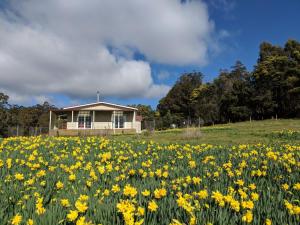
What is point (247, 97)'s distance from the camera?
4484cm

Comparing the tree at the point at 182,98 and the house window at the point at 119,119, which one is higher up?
the tree at the point at 182,98

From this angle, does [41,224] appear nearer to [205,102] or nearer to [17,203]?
[17,203]

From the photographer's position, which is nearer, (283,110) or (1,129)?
(1,129)

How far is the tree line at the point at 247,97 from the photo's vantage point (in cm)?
4038

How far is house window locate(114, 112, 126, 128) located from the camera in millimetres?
35031

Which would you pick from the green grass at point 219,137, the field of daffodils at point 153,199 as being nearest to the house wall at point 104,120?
the green grass at point 219,137

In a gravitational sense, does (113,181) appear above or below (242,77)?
below

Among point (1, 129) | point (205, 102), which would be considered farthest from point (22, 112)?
point (205, 102)

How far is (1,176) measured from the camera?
4047 millimetres

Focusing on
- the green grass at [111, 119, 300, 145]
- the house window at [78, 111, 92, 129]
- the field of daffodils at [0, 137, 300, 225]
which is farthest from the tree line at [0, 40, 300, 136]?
the field of daffodils at [0, 137, 300, 225]

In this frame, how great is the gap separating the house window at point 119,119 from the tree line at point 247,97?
3952 mm

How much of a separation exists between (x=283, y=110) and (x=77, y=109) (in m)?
31.1

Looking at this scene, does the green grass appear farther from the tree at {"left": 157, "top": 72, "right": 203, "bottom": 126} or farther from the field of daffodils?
the tree at {"left": 157, "top": 72, "right": 203, "bottom": 126}

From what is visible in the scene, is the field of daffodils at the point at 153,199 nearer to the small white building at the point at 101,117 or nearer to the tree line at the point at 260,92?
the small white building at the point at 101,117
